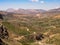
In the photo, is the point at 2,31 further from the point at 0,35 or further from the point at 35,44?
the point at 35,44

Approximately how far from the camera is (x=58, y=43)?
188 metres

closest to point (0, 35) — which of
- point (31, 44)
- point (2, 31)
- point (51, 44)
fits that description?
point (2, 31)

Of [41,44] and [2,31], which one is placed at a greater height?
[2,31]

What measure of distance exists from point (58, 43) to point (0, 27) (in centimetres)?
6419

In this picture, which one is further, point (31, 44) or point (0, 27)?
point (31, 44)

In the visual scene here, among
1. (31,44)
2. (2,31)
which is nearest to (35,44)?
(31,44)

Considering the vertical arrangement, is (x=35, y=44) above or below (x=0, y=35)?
below

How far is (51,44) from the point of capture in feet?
609

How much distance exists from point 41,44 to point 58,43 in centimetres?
1830

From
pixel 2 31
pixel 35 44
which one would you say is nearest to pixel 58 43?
pixel 35 44

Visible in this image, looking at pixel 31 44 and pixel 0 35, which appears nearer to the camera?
pixel 0 35

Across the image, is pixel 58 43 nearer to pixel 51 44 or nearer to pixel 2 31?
pixel 51 44

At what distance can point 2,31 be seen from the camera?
17262 centimetres

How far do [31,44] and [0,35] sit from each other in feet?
139
